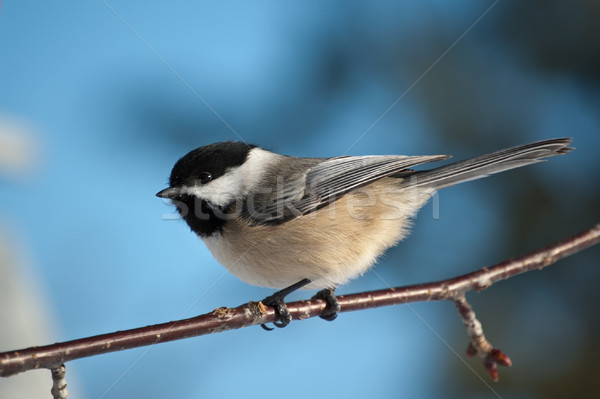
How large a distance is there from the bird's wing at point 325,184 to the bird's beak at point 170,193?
23 centimetres

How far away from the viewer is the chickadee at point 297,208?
1598mm

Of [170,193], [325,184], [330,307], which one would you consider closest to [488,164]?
[325,184]

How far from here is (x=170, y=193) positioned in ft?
5.36

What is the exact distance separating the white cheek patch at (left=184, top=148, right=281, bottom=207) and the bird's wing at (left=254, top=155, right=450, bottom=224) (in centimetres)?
9

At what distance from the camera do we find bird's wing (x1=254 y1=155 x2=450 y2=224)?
65.1 inches

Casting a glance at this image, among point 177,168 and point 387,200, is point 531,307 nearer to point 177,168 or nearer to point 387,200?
point 387,200

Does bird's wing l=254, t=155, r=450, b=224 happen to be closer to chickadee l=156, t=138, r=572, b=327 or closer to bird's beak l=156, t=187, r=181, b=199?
chickadee l=156, t=138, r=572, b=327

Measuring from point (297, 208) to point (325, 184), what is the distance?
4.8 inches

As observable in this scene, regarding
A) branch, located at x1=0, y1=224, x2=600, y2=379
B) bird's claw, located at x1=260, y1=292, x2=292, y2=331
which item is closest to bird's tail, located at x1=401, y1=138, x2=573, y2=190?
branch, located at x1=0, y1=224, x2=600, y2=379

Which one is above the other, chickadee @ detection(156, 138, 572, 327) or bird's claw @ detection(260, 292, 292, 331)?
chickadee @ detection(156, 138, 572, 327)

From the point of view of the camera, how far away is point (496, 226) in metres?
2.41

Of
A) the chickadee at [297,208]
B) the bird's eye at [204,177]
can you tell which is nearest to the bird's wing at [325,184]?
the chickadee at [297,208]

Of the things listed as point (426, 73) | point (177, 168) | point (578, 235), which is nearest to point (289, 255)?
point (177, 168)

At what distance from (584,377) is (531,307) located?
30cm
